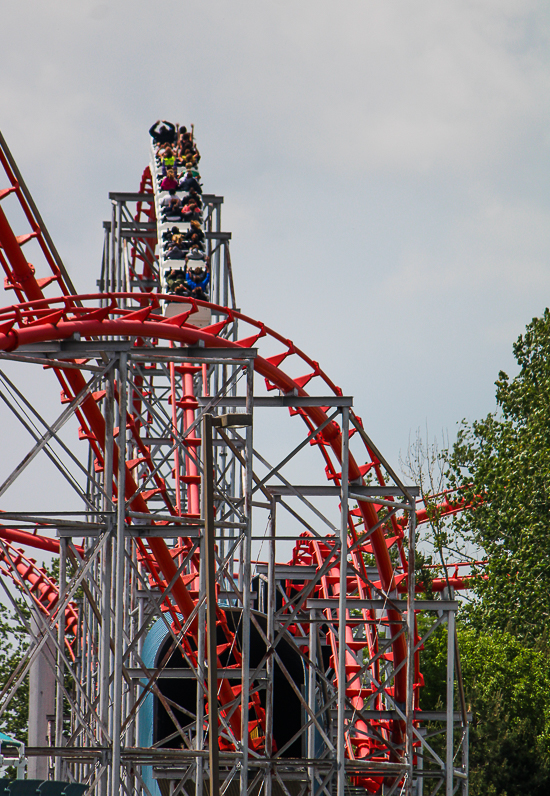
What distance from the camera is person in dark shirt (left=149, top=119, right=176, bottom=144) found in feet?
82.5

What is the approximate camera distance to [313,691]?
55.2 feet

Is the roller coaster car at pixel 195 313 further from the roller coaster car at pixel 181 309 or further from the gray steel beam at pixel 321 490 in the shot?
the gray steel beam at pixel 321 490

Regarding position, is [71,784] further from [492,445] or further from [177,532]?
[492,445]

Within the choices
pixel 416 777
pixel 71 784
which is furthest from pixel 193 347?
pixel 416 777

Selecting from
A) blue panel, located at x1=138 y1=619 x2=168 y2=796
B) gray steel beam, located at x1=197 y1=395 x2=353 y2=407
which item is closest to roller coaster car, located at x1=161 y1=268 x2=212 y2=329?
gray steel beam, located at x1=197 y1=395 x2=353 y2=407

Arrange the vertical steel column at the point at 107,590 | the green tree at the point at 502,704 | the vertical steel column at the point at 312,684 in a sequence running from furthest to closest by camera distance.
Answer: the green tree at the point at 502,704 < the vertical steel column at the point at 312,684 < the vertical steel column at the point at 107,590

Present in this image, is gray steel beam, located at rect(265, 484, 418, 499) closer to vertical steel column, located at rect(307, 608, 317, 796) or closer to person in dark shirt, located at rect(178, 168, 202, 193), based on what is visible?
vertical steel column, located at rect(307, 608, 317, 796)

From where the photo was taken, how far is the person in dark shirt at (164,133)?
25.1 metres

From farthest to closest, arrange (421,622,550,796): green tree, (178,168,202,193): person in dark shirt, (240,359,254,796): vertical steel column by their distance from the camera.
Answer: (421,622,550,796): green tree, (178,168,202,193): person in dark shirt, (240,359,254,796): vertical steel column

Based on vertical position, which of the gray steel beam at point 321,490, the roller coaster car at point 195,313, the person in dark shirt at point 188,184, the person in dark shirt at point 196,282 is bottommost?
the gray steel beam at point 321,490

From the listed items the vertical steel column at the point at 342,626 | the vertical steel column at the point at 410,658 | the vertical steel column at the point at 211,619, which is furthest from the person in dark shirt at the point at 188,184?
the vertical steel column at the point at 211,619

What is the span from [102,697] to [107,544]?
1492mm

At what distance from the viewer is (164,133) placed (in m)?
25.1

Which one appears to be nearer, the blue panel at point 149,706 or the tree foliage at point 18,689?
the blue panel at point 149,706
